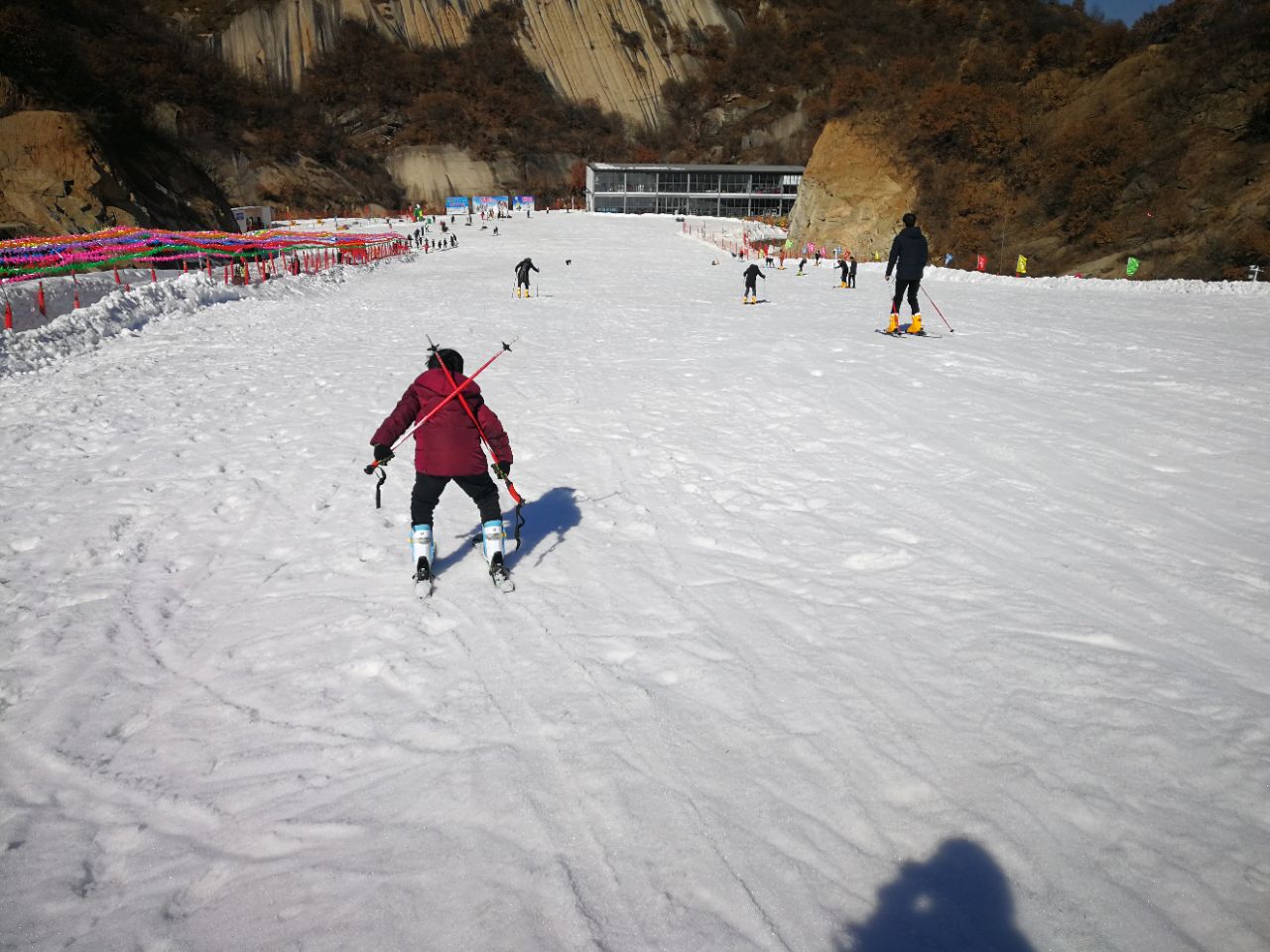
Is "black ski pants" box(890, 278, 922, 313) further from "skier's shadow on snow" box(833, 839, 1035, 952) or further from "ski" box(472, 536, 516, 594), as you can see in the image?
"skier's shadow on snow" box(833, 839, 1035, 952)

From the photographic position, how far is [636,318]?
16750 millimetres

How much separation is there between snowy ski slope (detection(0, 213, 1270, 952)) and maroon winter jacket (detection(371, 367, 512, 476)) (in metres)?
0.85

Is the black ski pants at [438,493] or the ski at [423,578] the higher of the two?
the black ski pants at [438,493]

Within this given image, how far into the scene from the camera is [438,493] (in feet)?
14.9

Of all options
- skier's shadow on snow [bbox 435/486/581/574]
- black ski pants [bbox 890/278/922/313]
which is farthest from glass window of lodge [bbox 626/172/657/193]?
skier's shadow on snow [bbox 435/486/581/574]

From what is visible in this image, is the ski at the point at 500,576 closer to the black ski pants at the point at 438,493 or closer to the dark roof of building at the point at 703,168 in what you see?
the black ski pants at the point at 438,493

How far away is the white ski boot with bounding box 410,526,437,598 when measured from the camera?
4.57 meters

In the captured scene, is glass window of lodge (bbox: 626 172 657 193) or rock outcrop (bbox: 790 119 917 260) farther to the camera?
glass window of lodge (bbox: 626 172 657 193)

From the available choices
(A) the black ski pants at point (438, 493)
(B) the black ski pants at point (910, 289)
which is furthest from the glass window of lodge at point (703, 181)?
(A) the black ski pants at point (438, 493)

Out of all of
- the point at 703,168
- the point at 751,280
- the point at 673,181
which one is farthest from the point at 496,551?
the point at 673,181

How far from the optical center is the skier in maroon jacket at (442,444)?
14.5ft

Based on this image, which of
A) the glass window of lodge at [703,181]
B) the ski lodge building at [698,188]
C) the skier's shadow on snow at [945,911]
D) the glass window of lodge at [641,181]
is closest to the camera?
the skier's shadow on snow at [945,911]

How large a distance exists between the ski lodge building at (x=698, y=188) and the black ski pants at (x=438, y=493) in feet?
299

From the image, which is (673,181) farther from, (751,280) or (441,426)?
(441,426)
